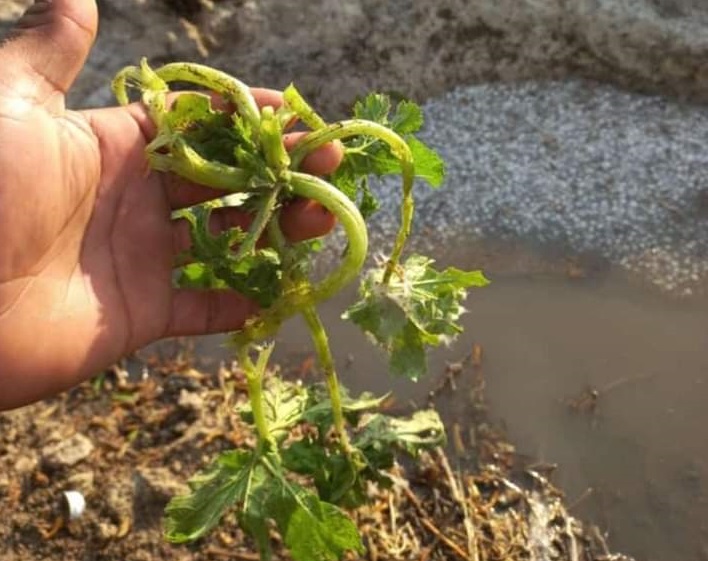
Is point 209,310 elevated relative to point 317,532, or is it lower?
elevated

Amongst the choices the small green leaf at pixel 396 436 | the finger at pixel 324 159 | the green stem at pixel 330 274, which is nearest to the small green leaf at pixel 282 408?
the small green leaf at pixel 396 436

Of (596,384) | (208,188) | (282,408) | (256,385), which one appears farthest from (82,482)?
(596,384)

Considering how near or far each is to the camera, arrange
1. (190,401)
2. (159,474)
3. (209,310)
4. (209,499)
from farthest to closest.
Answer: (190,401) → (159,474) → (209,310) → (209,499)

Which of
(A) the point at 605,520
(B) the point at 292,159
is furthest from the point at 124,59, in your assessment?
(A) the point at 605,520

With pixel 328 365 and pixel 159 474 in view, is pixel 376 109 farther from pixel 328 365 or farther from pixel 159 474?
pixel 159 474

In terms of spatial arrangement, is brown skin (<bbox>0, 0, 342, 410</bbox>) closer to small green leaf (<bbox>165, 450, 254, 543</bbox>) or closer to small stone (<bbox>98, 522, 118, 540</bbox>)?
small green leaf (<bbox>165, 450, 254, 543</bbox>)

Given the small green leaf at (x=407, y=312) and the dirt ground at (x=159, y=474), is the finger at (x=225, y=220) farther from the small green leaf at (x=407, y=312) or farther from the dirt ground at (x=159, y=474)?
the dirt ground at (x=159, y=474)

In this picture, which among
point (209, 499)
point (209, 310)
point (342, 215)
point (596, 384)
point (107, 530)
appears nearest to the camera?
point (342, 215)
